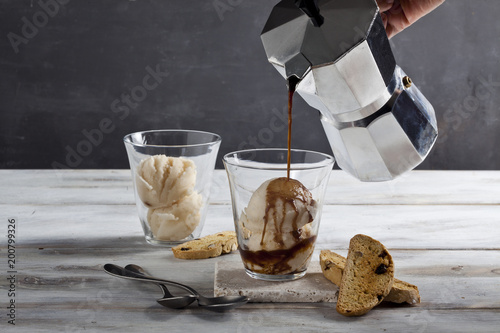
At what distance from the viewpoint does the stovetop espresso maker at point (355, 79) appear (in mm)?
638

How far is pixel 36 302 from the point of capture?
63cm

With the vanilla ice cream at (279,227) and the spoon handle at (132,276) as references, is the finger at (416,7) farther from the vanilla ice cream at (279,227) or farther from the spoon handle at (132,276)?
the spoon handle at (132,276)

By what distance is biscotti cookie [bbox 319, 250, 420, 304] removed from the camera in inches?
25.0

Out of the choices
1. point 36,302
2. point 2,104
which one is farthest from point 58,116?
point 36,302

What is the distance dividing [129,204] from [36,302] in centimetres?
43

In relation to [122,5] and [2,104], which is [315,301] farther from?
[2,104]

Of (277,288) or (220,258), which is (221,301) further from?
(220,258)

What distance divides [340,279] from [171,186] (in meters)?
0.28

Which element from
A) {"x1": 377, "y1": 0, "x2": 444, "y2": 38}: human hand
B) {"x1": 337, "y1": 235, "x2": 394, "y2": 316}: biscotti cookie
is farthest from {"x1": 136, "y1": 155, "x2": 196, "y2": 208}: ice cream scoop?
{"x1": 377, "y1": 0, "x2": 444, "y2": 38}: human hand

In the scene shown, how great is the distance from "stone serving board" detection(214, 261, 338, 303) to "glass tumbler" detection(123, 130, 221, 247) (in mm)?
156

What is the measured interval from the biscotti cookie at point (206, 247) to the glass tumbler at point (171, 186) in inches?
1.4

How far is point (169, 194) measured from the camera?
825 millimetres

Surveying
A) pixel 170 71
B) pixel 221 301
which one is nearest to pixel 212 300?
pixel 221 301

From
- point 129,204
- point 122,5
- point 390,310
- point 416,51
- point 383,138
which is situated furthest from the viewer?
point 416,51
